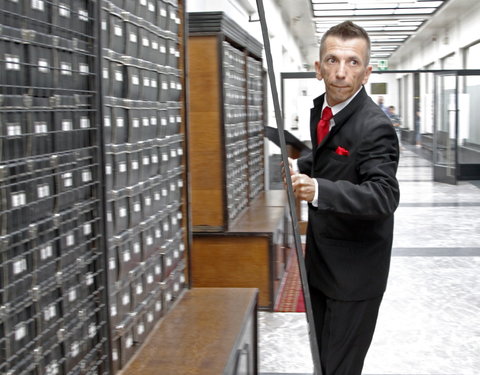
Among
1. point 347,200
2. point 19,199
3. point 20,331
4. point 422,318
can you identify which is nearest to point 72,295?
point 20,331

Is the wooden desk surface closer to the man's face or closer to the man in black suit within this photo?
the man in black suit

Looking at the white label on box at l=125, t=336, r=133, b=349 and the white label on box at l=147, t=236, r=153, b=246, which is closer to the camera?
the white label on box at l=125, t=336, r=133, b=349

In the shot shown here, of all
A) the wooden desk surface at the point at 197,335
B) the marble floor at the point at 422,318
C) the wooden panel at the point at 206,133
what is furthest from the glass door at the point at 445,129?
the wooden desk surface at the point at 197,335

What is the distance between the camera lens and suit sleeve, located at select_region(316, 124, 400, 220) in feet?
6.11

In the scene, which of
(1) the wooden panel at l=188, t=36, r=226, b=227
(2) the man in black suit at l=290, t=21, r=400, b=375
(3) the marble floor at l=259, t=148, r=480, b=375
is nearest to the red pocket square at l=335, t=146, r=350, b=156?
(2) the man in black suit at l=290, t=21, r=400, b=375

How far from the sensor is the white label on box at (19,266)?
147cm

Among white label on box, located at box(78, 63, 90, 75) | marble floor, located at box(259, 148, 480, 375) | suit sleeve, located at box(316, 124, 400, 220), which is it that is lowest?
marble floor, located at box(259, 148, 480, 375)

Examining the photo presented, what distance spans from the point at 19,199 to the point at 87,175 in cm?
42

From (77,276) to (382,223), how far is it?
0.92 m

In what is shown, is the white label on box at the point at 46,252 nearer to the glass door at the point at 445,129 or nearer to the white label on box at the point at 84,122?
the white label on box at the point at 84,122

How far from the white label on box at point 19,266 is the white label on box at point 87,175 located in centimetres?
39

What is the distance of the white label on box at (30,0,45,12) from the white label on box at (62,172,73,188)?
407 mm

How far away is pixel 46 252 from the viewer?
1.62m

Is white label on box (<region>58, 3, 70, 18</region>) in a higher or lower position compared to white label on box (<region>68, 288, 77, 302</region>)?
higher
